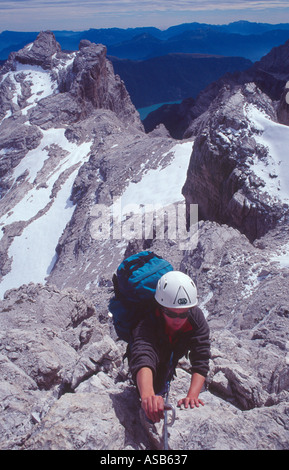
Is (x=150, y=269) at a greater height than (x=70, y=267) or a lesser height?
greater

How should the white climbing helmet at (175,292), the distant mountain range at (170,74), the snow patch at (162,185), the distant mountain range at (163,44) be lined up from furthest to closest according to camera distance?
the distant mountain range at (163,44) < the distant mountain range at (170,74) < the snow patch at (162,185) < the white climbing helmet at (175,292)

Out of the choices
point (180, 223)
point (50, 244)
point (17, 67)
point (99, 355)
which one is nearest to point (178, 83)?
point (17, 67)

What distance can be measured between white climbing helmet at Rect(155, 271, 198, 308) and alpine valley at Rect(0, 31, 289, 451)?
56.7 inches

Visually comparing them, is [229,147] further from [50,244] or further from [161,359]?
[50,244]

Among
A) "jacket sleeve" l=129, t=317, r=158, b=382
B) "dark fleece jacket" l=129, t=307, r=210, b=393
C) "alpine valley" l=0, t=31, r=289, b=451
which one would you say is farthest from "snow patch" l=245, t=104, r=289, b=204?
"jacket sleeve" l=129, t=317, r=158, b=382

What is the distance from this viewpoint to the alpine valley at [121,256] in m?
4.65

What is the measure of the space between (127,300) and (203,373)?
126 centimetres

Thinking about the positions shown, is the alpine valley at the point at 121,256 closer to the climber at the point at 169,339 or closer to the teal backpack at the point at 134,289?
the climber at the point at 169,339

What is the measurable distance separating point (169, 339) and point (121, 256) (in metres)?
20.9

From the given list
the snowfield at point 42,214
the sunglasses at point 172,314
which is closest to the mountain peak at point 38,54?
the snowfield at point 42,214

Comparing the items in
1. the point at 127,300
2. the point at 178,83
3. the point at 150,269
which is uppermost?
the point at 150,269

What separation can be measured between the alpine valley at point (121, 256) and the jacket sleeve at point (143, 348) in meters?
0.80

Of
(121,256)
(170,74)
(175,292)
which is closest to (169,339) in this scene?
(175,292)

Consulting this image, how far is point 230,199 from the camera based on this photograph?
18.3 metres
